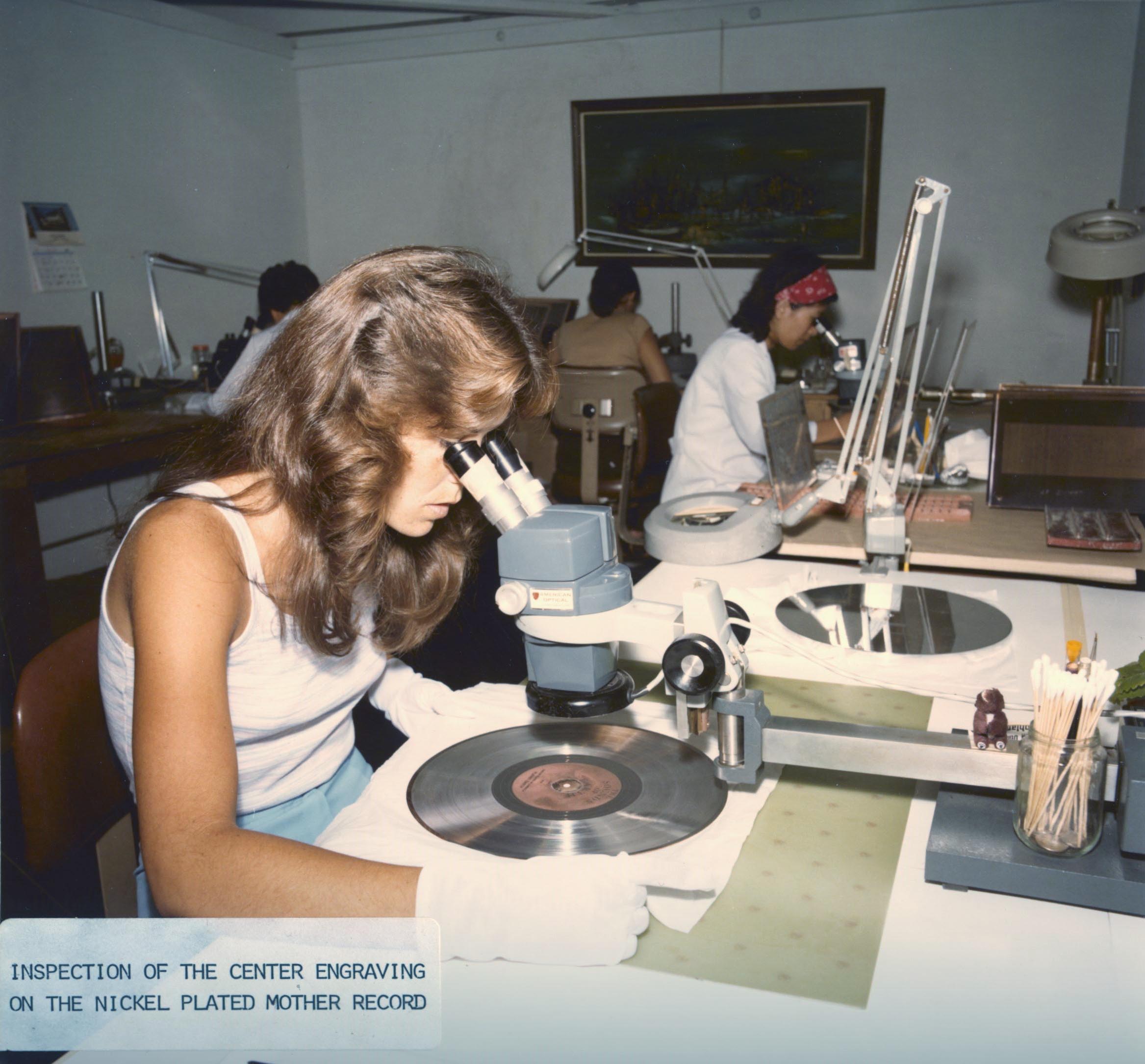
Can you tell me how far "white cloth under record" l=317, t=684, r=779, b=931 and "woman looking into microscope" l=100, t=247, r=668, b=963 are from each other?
0.05m

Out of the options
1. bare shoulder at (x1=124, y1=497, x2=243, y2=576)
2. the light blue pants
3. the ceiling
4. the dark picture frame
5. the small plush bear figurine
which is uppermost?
the ceiling

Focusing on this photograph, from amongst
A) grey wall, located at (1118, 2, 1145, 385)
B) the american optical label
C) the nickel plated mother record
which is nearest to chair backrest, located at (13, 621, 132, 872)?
the american optical label

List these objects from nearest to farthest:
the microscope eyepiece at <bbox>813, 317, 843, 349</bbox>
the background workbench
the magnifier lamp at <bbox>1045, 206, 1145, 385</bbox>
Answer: the background workbench, the microscope eyepiece at <bbox>813, 317, 843, 349</bbox>, the magnifier lamp at <bbox>1045, 206, 1145, 385</bbox>

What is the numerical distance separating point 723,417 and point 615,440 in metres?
0.72

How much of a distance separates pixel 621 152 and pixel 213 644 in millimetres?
4617

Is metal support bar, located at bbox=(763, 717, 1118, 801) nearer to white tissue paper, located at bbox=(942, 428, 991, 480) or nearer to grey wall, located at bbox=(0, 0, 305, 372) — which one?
white tissue paper, located at bbox=(942, 428, 991, 480)

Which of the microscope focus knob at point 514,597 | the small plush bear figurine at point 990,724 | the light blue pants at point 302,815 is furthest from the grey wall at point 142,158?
the small plush bear figurine at point 990,724

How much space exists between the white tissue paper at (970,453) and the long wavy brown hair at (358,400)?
182cm

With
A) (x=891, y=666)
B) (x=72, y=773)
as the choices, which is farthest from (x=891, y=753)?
(x=72, y=773)

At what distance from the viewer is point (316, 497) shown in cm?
106

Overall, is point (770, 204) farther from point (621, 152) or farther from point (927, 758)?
point (927, 758)

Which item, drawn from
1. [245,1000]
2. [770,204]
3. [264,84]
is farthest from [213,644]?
[264,84]

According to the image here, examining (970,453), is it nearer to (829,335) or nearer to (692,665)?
(829,335)

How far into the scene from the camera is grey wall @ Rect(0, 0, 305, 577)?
416cm
